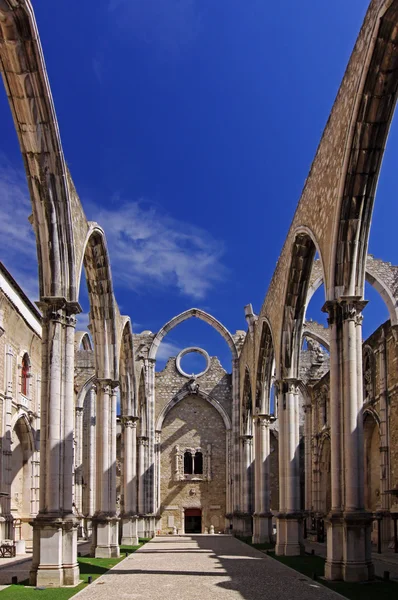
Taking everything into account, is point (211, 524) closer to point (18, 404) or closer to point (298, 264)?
point (18, 404)

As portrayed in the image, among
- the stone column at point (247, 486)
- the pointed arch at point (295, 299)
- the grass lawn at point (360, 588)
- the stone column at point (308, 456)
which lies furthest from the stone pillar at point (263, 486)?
the grass lawn at point (360, 588)

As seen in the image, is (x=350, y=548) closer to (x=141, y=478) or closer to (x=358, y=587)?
(x=358, y=587)

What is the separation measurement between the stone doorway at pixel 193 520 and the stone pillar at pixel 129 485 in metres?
10.7

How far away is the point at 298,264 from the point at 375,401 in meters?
7.30

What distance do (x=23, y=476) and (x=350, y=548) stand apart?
15578 mm

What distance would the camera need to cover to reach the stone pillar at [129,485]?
26.5 meters

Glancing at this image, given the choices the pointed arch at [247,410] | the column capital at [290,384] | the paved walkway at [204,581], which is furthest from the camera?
the pointed arch at [247,410]

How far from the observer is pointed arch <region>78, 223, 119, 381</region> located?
19297 millimetres

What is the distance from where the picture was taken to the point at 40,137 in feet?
42.7

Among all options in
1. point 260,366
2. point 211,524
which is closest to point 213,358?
point 211,524

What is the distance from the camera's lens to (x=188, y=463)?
38094 millimetres

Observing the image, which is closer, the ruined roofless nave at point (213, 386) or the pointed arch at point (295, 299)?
the ruined roofless nave at point (213, 386)

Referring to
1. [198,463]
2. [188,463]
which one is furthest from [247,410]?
[188,463]

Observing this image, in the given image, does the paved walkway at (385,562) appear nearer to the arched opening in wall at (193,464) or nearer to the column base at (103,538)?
the column base at (103,538)
